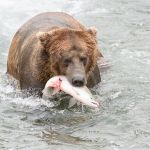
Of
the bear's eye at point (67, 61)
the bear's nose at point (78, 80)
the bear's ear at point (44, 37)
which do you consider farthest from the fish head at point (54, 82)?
the bear's ear at point (44, 37)

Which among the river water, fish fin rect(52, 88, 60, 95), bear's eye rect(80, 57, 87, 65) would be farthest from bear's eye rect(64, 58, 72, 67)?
the river water

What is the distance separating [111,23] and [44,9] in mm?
2309

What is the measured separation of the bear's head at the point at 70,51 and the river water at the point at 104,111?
57 centimetres

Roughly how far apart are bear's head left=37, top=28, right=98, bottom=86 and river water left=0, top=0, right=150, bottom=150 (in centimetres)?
57

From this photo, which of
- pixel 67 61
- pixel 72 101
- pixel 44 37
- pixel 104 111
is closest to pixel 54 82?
pixel 67 61

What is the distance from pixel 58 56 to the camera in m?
8.49

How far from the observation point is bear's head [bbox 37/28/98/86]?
8336 millimetres

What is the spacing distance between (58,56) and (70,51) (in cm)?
19

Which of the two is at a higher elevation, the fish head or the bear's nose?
the bear's nose

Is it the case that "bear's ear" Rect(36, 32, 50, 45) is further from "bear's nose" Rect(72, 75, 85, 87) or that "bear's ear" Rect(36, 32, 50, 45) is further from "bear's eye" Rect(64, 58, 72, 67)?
"bear's nose" Rect(72, 75, 85, 87)

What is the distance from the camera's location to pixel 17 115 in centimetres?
861

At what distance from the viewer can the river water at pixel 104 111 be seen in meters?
7.47

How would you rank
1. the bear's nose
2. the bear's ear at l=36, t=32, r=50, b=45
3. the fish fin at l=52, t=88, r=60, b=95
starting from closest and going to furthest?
the bear's nose
the fish fin at l=52, t=88, r=60, b=95
the bear's ear at l=36, t=32, r=50, b=45

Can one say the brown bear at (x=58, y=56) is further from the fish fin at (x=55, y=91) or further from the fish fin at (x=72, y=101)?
the fish fin at (x=72, y=101)
